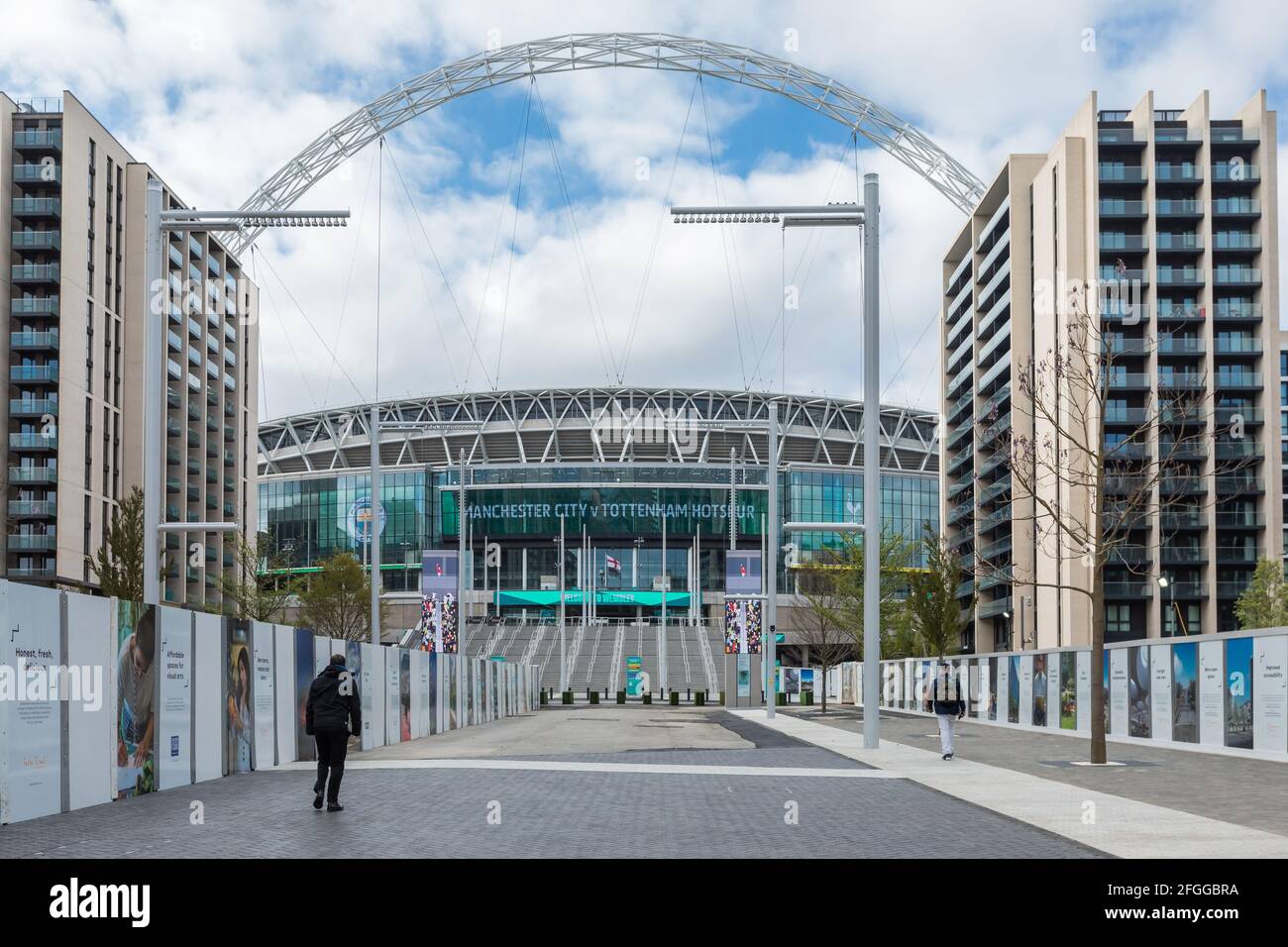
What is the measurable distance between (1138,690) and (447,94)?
63475 millimetres

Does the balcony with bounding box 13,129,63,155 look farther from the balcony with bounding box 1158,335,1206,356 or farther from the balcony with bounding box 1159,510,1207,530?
the balcony with bounding box 1159,510,1207,530

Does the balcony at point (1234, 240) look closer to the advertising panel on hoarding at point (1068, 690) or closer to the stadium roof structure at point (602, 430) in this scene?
the stadium roof structure at point (602, 430)

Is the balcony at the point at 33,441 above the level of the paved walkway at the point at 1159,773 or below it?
above

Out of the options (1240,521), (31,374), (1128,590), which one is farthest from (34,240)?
(1240,521)

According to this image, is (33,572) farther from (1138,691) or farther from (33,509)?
(1138,691)

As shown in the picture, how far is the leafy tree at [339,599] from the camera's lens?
71.6 m

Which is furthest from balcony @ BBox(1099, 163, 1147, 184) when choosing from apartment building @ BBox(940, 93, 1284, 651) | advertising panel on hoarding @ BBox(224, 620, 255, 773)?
advertising panel on hoarding @ BBox(224, 620, 255, 773)

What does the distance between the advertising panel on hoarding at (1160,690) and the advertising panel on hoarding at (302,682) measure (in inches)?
730

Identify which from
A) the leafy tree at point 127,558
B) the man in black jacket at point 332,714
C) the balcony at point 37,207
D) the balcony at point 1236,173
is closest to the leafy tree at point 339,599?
the leafy tree at point 127,558

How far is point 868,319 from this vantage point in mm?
28484

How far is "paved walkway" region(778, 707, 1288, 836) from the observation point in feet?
53.6

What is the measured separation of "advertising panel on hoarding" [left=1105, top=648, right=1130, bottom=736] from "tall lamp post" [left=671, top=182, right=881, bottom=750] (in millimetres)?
9002
